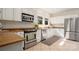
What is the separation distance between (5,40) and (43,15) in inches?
27.1

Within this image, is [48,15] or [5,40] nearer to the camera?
[5,40]

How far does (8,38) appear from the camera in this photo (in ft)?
5.99

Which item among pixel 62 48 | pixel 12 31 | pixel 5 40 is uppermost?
pixel 12 31

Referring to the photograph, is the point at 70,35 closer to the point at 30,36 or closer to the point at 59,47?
the point at 59,47

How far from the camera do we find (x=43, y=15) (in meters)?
1.92

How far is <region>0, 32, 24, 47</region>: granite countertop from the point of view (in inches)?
70.5

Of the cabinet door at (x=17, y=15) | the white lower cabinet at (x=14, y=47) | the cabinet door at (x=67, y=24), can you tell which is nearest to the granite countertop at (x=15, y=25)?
the cabinet door at (x=17, y=15)

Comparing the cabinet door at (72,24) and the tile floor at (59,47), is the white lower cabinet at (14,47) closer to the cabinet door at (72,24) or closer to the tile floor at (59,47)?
the tile floor at (59,47)

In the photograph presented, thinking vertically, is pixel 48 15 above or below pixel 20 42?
above

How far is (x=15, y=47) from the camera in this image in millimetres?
1895

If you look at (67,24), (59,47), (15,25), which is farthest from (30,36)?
(67,24)

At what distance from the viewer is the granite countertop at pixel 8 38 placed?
1.79 m
